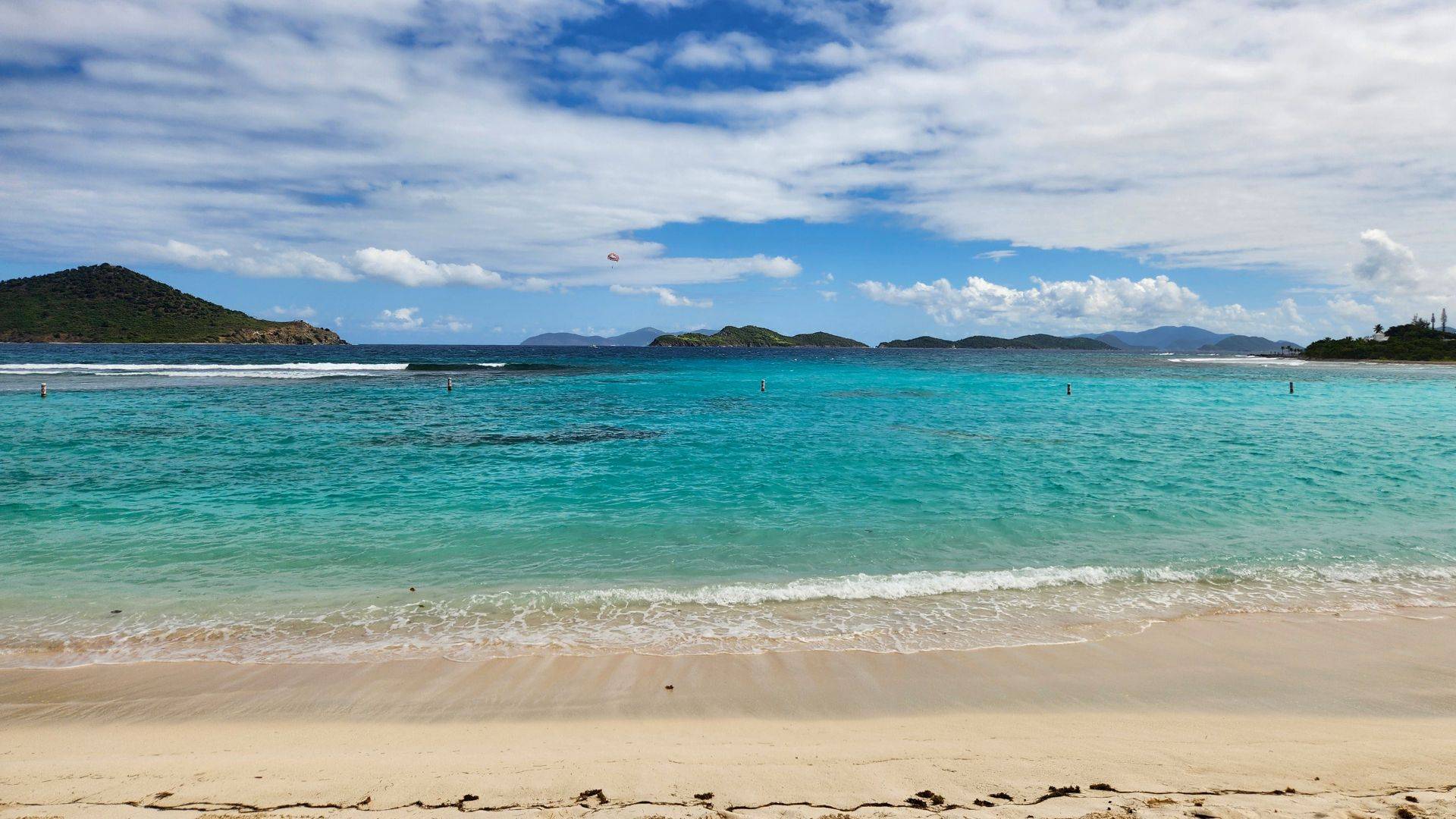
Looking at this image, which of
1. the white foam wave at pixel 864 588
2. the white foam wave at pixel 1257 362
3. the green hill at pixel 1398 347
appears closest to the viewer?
the white foam wave at pixel 864 588

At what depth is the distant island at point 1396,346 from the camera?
11531 cm

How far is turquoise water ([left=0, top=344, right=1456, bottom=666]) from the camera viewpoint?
8047 mm

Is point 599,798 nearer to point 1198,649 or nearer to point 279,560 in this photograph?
point 1198,649

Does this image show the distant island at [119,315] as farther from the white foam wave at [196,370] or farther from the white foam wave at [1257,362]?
the white foam wave at [1257,362]

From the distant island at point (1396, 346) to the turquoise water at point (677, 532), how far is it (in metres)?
128

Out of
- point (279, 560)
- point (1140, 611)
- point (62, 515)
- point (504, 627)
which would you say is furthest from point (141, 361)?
point (1140, 611)

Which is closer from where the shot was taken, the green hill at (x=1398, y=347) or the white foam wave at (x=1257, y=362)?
the white foam wave at (x=1257, y=362)

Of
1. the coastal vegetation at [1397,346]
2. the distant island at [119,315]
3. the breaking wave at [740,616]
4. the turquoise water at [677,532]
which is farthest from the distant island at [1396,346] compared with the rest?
the distant island at [119,315]

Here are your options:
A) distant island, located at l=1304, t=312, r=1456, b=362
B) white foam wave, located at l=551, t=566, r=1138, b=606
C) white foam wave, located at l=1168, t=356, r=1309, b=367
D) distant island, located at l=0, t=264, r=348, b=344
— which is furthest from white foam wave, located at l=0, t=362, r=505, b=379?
distant island, located at l=1304, t=312, r=1456, b=362

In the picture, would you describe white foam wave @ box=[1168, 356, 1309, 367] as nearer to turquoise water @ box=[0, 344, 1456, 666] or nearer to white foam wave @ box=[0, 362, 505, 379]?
turquoise water @ box=[0, 344, 1456, 666]

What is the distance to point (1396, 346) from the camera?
123 m

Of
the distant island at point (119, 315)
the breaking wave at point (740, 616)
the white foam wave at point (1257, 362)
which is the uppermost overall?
the distant island at point (119, 315)

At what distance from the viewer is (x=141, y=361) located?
79.6m

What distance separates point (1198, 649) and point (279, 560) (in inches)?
516
